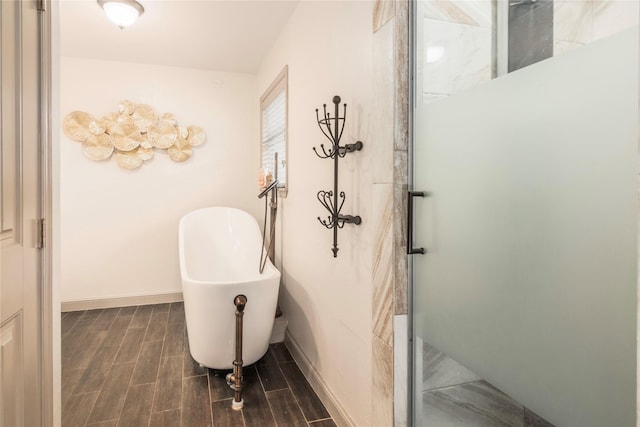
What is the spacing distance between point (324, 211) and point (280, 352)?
123 cm

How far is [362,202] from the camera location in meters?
1.73

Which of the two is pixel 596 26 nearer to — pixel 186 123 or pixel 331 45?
pixel 331 45

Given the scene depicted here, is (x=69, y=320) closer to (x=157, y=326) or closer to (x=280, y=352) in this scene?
(x=157, y=326)

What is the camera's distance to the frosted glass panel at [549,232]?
739 mm

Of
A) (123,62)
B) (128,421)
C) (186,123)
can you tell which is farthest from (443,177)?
(123,62)

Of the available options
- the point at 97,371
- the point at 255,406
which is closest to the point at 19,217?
the point at 255,406

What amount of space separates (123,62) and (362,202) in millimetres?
3320

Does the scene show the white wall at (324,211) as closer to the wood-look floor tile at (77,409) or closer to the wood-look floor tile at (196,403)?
the wood-look floor tile at (196,403)

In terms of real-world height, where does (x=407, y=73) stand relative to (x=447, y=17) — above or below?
below

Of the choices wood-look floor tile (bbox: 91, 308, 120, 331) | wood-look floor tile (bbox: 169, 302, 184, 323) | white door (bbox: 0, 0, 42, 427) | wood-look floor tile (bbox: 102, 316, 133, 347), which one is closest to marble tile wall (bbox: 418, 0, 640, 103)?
white door (bbox: 0, 0, 42, 427)

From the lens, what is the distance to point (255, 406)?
6.77 feet

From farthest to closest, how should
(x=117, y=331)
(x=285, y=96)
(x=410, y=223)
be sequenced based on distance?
(x=117, y=331) → (x=285, y=96) → (x=410, y=223)

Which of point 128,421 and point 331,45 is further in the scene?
point 331,45

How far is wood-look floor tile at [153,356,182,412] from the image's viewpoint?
2.06 metres
